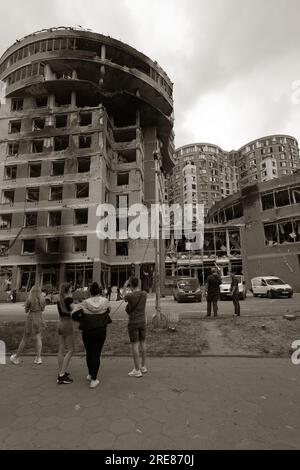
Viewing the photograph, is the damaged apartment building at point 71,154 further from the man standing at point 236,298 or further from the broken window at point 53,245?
the man standing at point 236,298

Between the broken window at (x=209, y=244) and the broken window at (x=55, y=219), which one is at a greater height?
the broken window at (x=55, y=219)

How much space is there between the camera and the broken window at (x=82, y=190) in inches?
1350

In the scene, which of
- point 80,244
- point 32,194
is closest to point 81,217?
point 80,244

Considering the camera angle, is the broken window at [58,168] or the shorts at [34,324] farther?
the broken window at [58,168]

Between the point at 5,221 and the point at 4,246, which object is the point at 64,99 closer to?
the point at 5,221

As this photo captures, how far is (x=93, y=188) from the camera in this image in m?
33.2

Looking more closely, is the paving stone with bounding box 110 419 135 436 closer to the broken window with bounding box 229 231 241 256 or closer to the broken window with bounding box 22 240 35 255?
the broken window with bounding box 22 240 35 255

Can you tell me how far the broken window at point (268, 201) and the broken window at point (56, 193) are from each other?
74.9 feet

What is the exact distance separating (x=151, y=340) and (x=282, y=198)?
28.5 m

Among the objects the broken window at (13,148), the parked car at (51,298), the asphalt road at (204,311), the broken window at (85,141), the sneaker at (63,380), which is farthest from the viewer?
the broken window at (13,148)

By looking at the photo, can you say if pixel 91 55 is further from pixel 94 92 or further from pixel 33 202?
pixel 33 202

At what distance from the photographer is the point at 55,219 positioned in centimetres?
3422

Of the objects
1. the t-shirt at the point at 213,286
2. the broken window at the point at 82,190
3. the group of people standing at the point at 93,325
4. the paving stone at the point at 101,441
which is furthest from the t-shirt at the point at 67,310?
the broken window at the point at 82,190
